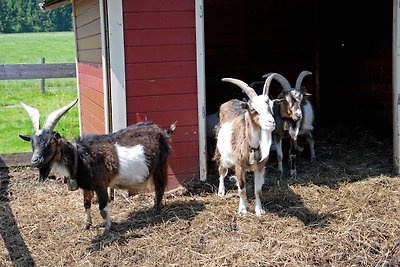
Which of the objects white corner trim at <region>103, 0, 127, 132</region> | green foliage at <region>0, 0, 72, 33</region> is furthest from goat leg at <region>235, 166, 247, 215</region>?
green foliage at <region>0, 0, 72, 33</region>

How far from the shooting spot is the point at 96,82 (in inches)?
319

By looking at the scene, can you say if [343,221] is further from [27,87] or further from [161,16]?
[27,87]

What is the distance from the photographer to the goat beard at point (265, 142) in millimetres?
5916

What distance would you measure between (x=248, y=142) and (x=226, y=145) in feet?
2.28

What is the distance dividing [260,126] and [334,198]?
1501 millimetres

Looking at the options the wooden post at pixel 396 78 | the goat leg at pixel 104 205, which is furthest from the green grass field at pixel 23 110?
the wooden post at pixel 396 78

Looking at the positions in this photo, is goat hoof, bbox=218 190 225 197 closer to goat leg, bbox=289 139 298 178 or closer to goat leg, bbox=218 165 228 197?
goat leg, bbox=218 165 228 197

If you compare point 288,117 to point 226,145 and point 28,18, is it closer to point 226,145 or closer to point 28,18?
point 226,145

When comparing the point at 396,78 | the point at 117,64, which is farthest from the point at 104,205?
the point at 396,78

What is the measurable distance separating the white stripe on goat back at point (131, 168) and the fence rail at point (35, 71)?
155 inches

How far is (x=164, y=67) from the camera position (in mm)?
6965

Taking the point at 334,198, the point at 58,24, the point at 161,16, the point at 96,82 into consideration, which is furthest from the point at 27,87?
the point at 58,24

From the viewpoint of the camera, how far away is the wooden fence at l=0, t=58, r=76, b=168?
8953 millimetres

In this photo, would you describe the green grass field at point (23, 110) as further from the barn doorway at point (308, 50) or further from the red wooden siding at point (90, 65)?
the barn doorway at point (308, 50)
